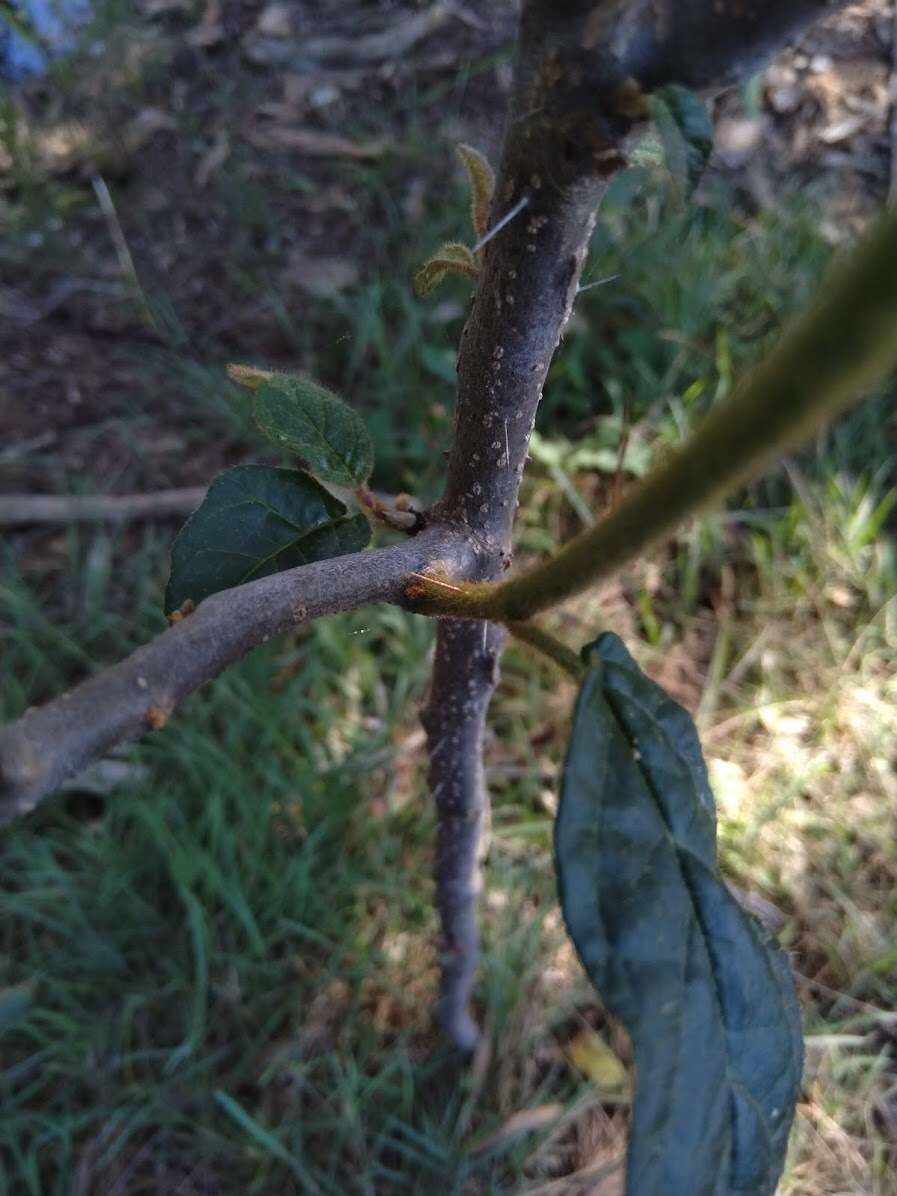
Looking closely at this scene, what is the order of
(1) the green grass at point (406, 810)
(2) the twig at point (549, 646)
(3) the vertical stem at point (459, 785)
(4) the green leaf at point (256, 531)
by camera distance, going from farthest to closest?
(1) the green grass at point (406, 810) → (3) the vertical stem at point (459, 785) → (4) the green leaf at point (256, 531) → (2) the twig at point (549, 646)

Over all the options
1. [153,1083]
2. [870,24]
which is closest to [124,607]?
[153,1083]

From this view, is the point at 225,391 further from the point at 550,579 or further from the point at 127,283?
the point at 550,579

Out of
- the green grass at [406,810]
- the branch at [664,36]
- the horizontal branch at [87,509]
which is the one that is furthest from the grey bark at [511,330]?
the horizontal branch at [87,509]

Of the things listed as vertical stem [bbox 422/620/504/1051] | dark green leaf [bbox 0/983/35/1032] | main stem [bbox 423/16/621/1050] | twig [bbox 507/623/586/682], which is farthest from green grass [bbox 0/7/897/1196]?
twig [bbox 507/623/586/682]

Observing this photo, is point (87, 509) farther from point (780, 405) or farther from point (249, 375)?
point (780, 405)

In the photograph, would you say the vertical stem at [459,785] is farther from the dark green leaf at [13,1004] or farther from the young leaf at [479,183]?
the dark green leaf at [13,1004]
